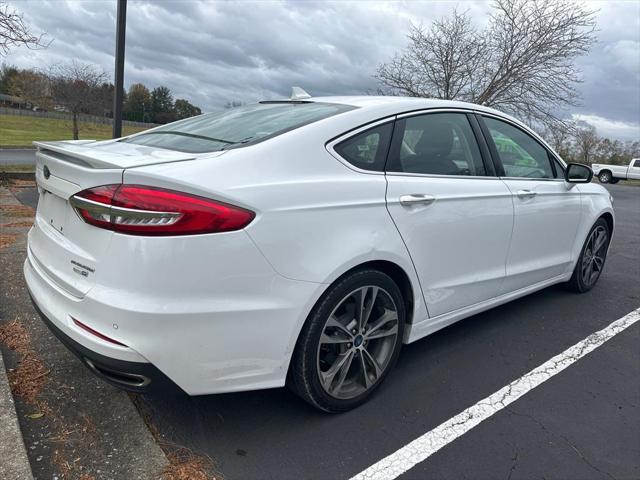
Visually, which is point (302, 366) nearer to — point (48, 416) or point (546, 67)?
point (48, 416)

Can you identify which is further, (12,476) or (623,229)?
(623,229)

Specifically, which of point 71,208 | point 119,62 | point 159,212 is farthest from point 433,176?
point 119,62

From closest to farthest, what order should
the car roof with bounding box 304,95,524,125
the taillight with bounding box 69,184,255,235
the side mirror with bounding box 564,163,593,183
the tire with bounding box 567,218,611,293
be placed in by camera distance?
the taillight with bounding box 69,184,255,235 < the car roof with bounding box 304,95,524,125 < the side mirror with bounding box 564,163,593,183 < the tire with bounding box 567,218,611,293

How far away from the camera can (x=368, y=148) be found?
2.64 meters

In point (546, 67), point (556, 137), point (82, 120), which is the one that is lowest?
point (82, 120)

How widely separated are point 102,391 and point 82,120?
3288 centimetres

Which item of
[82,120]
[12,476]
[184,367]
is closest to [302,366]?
[184,367]

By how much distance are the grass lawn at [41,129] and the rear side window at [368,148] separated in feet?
107

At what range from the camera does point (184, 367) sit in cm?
203

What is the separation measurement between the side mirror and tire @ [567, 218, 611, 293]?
664 millimetres

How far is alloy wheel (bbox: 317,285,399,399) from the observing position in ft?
8.23

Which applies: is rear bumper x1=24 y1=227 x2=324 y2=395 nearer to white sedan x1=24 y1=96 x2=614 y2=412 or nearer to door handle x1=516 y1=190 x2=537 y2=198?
white sedan x1=24 y1=96 x2=614 y2=412

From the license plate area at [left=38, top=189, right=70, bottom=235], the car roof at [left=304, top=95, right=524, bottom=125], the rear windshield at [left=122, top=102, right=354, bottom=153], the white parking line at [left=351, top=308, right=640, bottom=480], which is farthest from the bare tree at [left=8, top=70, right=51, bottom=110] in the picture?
the white parking line at [left=351, top=308, right=640, bottom=480]

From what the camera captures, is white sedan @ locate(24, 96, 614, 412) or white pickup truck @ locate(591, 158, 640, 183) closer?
white sedan @ locate(24, 96, 614, 412)
